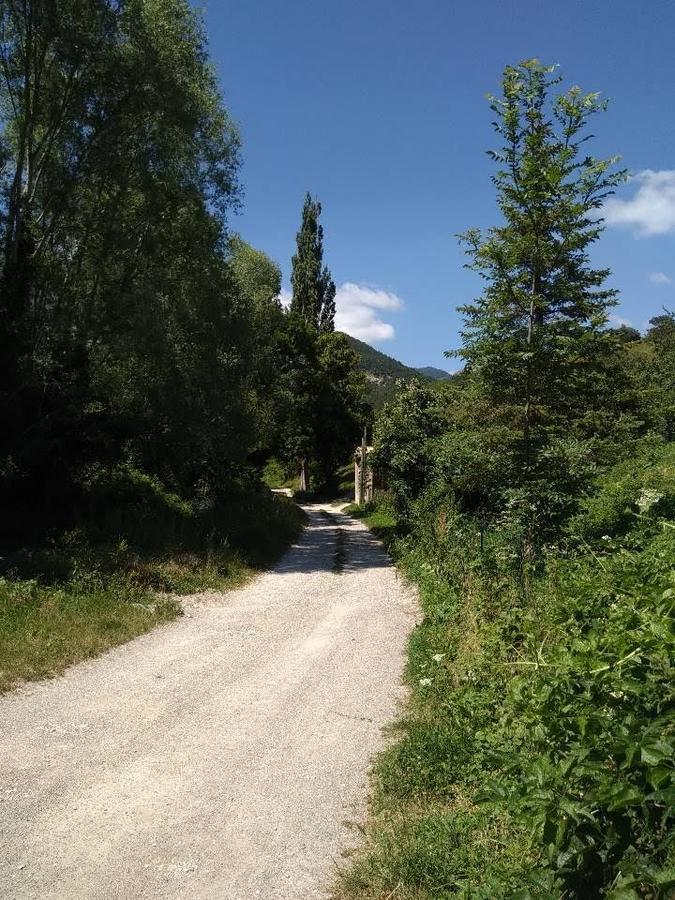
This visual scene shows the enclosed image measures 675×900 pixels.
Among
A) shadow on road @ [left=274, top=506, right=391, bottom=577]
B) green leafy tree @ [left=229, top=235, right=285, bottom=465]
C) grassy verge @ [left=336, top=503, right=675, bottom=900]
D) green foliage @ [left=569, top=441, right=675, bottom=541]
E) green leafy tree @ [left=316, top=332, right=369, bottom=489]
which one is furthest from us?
green leafy tree @ [left=316, top=332, right=369, bottom=489]

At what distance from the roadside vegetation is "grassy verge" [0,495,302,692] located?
427 centimetres

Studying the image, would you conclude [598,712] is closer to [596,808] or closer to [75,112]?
[596,808]

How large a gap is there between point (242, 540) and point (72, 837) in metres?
12.3

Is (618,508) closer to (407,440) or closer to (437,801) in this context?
(437,801)

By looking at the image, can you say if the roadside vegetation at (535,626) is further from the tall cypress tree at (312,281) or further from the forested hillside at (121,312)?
the tall cypress tree at (312,281)

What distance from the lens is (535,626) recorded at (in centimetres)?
609

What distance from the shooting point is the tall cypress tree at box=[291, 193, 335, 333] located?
48875mm

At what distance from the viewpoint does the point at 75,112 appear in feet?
52.6

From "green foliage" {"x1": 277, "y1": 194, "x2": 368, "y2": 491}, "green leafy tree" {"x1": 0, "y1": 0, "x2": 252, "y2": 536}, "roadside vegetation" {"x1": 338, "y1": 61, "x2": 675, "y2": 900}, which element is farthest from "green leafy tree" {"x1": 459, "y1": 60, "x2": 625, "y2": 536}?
"green foliage" {"x1": 277, "y1": 194, "x2": 368, "y2": 491}

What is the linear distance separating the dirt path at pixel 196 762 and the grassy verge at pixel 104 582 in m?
0.45

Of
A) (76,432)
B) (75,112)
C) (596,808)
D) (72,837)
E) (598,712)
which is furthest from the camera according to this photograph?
(75,112)

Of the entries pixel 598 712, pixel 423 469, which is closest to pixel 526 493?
pixel 598 712

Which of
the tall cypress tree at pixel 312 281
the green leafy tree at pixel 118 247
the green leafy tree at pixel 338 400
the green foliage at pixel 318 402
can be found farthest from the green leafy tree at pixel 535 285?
the tall cypress tree at pixel 312 281

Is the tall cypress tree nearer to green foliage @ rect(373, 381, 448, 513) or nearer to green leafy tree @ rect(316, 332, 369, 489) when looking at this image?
green leafy tree @ rect(316, 332, 369, 489)
